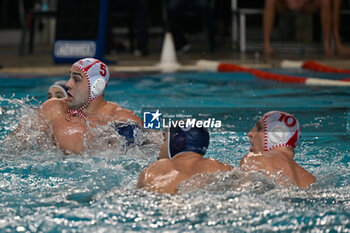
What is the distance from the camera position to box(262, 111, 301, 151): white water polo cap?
326 centimetres

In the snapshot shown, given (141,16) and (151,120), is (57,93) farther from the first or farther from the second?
(141,16)

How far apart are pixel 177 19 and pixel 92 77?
195 inches

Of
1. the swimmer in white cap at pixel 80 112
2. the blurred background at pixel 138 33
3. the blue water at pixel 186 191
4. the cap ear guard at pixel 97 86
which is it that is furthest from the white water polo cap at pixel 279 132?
the blurred background at pixel 138 33

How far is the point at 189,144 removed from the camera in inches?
125

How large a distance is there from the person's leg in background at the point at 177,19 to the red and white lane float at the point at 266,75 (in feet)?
3.78

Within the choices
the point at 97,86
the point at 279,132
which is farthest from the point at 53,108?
the point at 279,132

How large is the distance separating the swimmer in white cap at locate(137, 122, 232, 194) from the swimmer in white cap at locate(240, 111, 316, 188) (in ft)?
0.55

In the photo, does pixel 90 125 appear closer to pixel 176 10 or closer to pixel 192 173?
pixel 192 173

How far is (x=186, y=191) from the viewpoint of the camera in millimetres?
3018

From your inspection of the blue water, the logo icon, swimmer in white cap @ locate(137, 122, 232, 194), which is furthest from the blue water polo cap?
the logo icon

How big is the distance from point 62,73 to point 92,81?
356 centimetres

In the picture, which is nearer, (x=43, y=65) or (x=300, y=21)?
(x=43, y=65)

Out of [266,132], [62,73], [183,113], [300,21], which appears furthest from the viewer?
[300,21]

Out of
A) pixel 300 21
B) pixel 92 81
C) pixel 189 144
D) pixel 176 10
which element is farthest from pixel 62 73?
pixel 300 21
